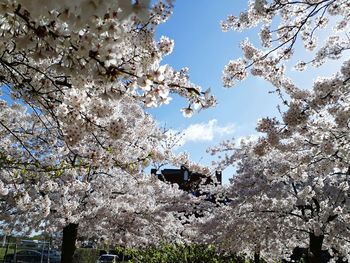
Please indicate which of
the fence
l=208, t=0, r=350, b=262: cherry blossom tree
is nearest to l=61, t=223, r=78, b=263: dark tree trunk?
l=208, t=0, r=350, b=262: cherry blossom tree

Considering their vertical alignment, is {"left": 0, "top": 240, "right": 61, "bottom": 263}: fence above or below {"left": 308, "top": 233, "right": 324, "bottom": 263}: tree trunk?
above

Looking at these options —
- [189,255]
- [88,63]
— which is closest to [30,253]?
A: [189,255]

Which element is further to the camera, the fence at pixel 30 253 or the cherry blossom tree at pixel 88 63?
the fence at pixel 30 253

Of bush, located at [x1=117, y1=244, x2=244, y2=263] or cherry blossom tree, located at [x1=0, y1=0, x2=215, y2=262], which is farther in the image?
bush, located at [x1=117, y1=244, x2=244, y2=263]

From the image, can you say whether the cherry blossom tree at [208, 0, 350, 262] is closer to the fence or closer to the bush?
the bush

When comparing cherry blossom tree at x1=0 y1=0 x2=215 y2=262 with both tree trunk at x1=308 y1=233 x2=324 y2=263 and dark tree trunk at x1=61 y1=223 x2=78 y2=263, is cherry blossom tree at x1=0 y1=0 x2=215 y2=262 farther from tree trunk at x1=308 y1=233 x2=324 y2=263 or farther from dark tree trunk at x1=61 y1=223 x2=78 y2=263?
tree trunk at x1=308 y1=233 x2=324 y2=263

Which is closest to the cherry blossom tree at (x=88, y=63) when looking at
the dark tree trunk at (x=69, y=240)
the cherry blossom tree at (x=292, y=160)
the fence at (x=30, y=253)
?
the cherry blossom tree at (x=292, y=160)

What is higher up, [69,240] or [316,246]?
[69,240]

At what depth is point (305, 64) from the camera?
7.80 m

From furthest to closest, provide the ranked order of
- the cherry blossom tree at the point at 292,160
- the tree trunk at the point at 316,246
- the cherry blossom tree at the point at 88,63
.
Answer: the tree trunk at the point at 316,246, the cherry blossom tree at the point at 292,160, the cherry blossom tree at the point at 88,63

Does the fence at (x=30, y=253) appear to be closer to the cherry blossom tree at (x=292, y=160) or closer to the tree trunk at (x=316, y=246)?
the cherry blossom tree at (x=292, y=160)

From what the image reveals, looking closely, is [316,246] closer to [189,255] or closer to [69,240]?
[189,255]

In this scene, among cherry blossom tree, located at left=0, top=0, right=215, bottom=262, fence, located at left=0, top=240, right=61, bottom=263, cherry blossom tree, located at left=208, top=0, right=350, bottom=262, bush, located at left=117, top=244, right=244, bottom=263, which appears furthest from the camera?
fence, located at left=0, top=240, right=61, bottom=263

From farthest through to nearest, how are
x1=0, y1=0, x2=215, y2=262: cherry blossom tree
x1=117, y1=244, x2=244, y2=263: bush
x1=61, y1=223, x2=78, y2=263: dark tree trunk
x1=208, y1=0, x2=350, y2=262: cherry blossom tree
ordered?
1. x1=117, y1=244, x2=244, y2=263: bush
2. x1=61, y1=223, x2=78, y2=263: dark tree trunk
3. x1=208, y1=0, x2=350, y2=262: cherry blossom tree
4. x1=0, y1=0, x2=215, y2=262: cherry blossom tree
